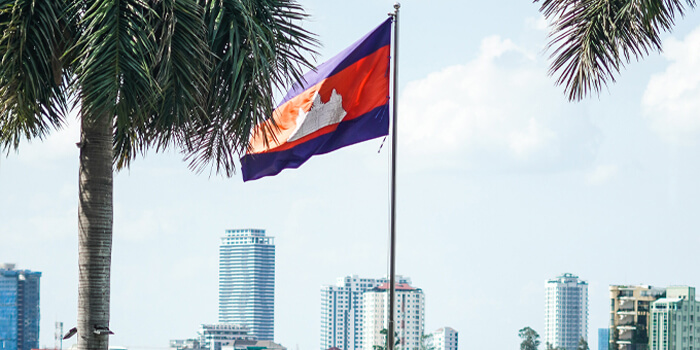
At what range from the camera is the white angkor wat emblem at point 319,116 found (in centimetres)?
1350

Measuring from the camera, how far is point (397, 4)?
1340cm

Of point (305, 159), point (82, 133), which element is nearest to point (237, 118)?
point (82, 133)

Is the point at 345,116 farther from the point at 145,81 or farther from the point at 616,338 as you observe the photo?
the point at 616,338

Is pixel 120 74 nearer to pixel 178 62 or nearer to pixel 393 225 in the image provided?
pixel 178 62

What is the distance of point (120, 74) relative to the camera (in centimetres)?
1002

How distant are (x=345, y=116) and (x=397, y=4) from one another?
146 centimetres

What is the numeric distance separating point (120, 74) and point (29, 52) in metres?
0.87

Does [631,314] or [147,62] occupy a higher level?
[147,62]

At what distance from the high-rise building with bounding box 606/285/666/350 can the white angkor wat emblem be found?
430ft

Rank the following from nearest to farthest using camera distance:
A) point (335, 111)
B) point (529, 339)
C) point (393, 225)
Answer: point (393, 225) < point (335, 111) < point (529, 339)

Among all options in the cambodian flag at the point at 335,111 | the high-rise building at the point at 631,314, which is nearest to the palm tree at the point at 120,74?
the cambodian flag at the point at 335,111

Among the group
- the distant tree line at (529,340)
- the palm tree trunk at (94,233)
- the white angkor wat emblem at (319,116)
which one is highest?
the white angkor wat emblem at (319,116)

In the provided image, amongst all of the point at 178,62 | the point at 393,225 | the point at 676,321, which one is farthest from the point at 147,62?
the point at 676,321

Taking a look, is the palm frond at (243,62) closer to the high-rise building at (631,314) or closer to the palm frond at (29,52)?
the palm frond at (29,52)
